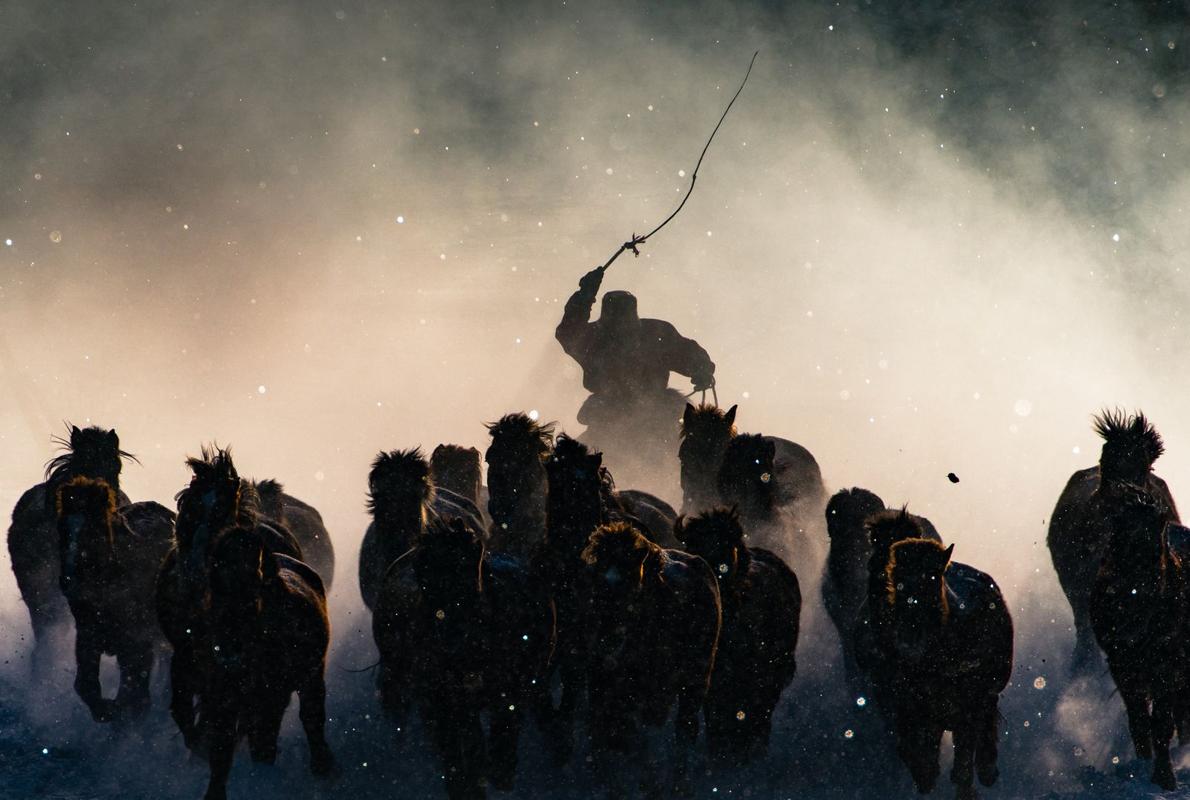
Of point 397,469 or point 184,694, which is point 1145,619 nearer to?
point 397,469

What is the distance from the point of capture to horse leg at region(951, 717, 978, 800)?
622cm

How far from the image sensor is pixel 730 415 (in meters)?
10.1

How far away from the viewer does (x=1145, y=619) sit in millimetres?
6590

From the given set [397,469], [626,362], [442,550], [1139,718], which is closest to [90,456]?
[397,469]

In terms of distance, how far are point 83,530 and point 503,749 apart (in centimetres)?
338

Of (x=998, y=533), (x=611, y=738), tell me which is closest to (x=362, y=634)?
(x=611, y=738)

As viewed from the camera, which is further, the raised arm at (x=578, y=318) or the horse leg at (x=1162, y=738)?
the raised arm at (x=578, y=318)

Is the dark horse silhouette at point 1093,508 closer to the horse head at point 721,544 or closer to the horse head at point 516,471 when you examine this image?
the horse head at point 721,544

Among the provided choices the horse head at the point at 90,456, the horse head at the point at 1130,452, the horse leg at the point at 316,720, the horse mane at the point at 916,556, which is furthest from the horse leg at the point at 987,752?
the horse head at the point at 90,456

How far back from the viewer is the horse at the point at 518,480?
7.71 metres

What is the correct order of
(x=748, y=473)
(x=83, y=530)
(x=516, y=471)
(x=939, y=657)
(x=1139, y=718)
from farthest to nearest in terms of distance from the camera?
(x=748, y=473), (x=516, y=471), (x=83, y=530), (x=1139, y=718), (x=939, y=657)

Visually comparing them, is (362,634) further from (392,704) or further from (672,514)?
(672,514)

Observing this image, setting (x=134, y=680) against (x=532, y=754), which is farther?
(x=134, y=680)

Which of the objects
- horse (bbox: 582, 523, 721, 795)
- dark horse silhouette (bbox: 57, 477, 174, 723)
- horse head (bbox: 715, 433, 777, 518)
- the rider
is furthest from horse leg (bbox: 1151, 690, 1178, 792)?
the rider
